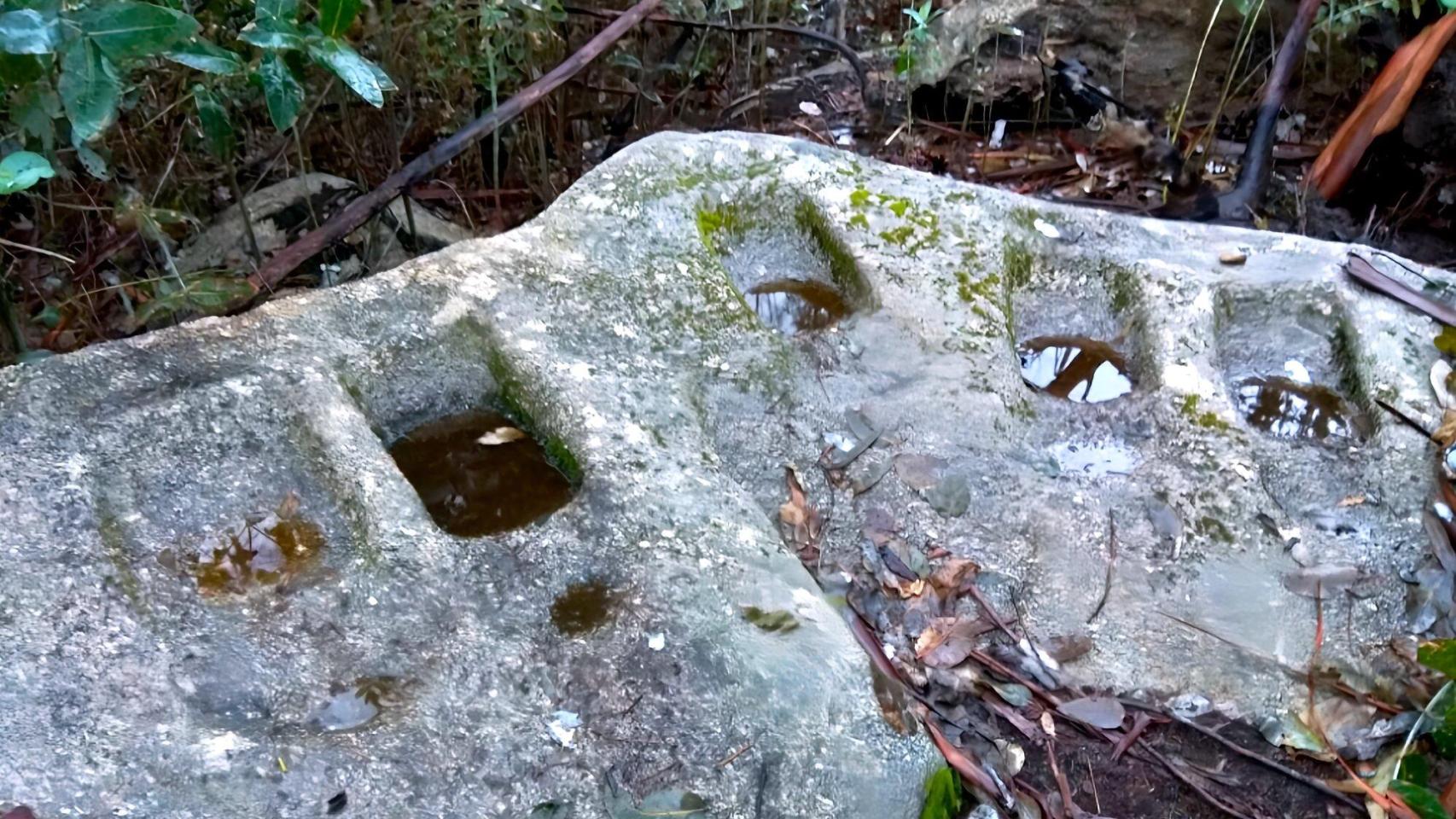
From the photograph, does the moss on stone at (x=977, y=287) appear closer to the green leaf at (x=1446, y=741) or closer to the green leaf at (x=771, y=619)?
the green leaf at (x=771, y=619)

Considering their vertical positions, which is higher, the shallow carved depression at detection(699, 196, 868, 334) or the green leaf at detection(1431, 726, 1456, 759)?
the shallow carved depression at detection(699, 196, 868, 334)

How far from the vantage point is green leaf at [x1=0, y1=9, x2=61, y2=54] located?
1406 millimetres

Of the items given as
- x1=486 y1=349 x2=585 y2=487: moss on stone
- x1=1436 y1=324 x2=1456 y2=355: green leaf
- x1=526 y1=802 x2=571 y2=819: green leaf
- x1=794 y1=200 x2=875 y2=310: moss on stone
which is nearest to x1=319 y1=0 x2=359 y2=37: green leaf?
x1=486 y1=349 x2=585 y2=487: moss on stone

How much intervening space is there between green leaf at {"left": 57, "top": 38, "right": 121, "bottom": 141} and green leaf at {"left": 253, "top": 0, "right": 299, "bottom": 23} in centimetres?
32

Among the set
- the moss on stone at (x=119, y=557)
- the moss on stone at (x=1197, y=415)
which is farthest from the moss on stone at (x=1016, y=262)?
the moss on stone at (x=119, y=557)

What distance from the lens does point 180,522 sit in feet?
5.50

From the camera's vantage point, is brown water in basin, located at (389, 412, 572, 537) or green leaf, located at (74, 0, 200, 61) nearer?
green leaf, located at (74, 0, 200, 61)

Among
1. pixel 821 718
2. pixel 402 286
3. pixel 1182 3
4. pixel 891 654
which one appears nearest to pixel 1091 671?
pixel 891 654

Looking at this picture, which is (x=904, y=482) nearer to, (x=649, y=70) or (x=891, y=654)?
(x=891, y=654)

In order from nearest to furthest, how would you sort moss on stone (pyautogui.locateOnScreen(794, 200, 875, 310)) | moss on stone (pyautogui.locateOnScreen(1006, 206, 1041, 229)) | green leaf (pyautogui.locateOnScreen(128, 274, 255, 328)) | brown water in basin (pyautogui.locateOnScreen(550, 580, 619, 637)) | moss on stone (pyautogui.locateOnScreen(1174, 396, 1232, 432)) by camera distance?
brown water in basin (pyautogui.locateOnScreen(550, 580, 619, 637)) < moss on stone (pyautogui.locateOnScreen(1174, 396, 1232, 432)) < green leaf (pyautogui.locateOnScreen(128, 274, 255, 328)) < moss on stone (pyautogui.locateOnScreen(794, 200, 875, 310)) < moss on stone (pyautogui.locateOnScreen(1006, 206, 1041, 229))

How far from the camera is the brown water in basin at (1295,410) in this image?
2186mm

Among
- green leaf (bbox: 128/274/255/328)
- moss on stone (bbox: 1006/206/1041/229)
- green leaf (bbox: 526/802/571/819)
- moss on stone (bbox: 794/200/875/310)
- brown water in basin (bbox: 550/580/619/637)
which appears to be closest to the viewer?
green leaf (bbox: 526/802/571/819)

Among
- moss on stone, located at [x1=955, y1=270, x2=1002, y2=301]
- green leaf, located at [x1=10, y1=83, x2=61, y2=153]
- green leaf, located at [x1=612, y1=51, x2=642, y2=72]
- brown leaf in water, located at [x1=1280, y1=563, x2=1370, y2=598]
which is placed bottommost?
brown leaf in water, located at [x1=1280, y1=563, x2=1370, y2=598]

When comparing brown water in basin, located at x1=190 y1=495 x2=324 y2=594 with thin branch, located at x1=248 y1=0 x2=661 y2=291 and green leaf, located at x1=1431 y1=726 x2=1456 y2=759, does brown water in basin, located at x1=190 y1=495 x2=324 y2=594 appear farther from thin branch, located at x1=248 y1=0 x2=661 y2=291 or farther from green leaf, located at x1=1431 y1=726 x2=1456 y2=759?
green leaf, located at x1=1431 y1=726 x2=1456 y2=759
